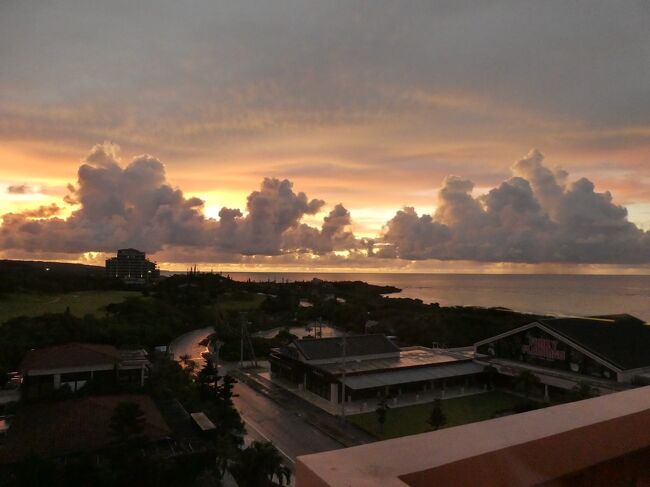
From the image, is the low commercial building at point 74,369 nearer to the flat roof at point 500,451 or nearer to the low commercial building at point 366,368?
the low commercial building at point 366,368

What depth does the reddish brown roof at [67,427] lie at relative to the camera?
12.3 metres

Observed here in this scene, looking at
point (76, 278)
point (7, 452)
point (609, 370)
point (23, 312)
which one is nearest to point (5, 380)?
point (7, 452)

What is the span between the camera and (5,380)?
2044cm

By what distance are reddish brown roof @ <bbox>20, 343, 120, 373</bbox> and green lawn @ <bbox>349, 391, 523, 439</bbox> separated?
402 inches

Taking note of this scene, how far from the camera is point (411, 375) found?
2222 cm

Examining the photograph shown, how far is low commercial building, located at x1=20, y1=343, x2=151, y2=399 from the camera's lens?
1745 centimetres

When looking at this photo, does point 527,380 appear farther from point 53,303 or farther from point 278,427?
point 53,303

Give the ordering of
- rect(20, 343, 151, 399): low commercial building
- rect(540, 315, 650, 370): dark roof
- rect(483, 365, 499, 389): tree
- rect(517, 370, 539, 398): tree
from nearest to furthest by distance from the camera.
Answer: rect(20, 343, 151, 399): low commercial building
rect(540, 315, 650, 370): dark roof
rect(517, 370, 539, 398): tree
rect(483, 365, 499, 389): tree

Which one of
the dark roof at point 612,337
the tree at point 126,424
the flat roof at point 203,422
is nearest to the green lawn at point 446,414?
the dark roof at point 612,337

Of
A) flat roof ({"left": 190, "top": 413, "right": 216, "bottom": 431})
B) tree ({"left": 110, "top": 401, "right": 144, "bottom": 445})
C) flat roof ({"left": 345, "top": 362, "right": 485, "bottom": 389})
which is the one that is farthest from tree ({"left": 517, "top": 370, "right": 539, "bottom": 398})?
tree ({"left": 110, "top": 401, "right": 144, "bottom": 445})

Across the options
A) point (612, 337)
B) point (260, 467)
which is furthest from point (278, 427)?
point (612, 337)

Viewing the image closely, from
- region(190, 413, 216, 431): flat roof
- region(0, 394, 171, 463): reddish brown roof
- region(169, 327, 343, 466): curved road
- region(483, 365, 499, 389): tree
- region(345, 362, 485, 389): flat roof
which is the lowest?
region(169, 327, 343, 466): curved road

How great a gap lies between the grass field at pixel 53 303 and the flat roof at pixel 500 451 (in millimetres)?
36496

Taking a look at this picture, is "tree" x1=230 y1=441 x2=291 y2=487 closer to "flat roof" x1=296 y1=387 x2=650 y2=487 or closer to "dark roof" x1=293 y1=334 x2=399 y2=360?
"flat roof" x1=296 y1=387 x2=650 y2=487
